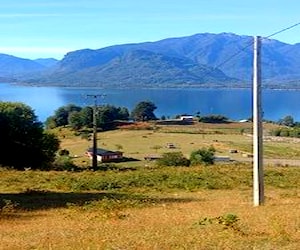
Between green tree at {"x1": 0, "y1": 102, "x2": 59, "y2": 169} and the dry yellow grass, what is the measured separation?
23405 mm

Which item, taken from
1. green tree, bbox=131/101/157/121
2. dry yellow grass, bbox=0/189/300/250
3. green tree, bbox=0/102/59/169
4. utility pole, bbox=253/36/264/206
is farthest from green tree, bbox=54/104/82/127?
utility pole, bbox=253/36/264/206

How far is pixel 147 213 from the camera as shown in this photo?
14289 mm

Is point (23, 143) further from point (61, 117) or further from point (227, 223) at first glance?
point (61, 117)

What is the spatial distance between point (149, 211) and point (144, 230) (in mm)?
4498

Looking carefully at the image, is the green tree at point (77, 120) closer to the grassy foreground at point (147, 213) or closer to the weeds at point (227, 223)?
the grassy foreground at point (147, 213)

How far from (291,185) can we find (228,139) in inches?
2920

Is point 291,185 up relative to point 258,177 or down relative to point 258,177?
down

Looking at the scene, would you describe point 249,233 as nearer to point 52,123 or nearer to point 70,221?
point 70,221

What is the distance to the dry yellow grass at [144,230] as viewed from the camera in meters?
8.45

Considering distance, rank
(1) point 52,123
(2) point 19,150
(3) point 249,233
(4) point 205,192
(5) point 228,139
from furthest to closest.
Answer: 1. (1) point 52,123
2. (5) point 228,139
3. (2) point 19,150
4. (4) point 205,192
5. (3) point 249,233

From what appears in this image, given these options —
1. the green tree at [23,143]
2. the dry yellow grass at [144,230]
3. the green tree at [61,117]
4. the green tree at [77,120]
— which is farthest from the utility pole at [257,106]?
the green tree at [61,117]

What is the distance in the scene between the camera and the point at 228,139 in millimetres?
98562

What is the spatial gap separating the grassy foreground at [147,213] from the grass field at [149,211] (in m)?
0.02

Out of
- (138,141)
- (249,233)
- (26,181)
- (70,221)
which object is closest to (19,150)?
(26,181)
